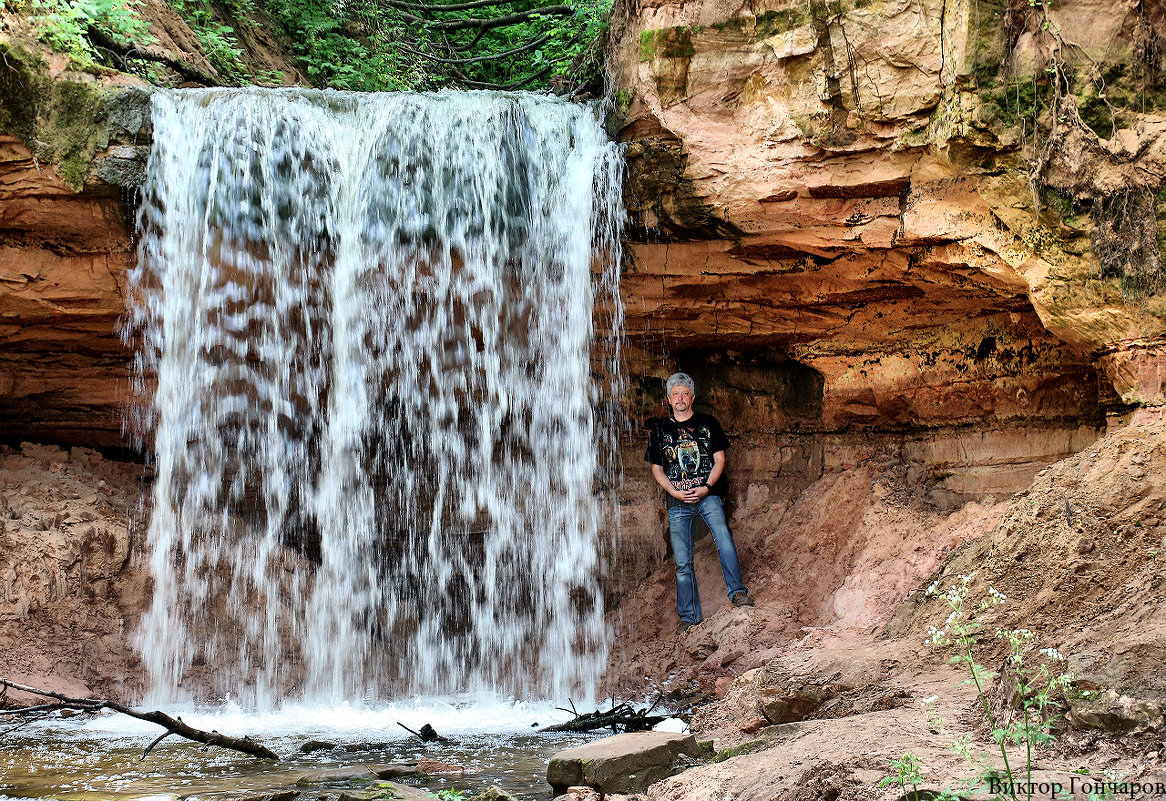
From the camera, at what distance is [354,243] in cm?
642

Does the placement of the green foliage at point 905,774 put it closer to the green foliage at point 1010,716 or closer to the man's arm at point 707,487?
the green foliage at point 1010,716

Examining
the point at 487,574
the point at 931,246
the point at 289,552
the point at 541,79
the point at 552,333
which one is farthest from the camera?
the point at 541,79

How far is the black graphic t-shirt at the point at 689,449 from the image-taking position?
23.4 feet

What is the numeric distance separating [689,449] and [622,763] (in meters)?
3.73

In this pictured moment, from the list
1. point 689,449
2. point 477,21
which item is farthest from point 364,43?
point 689,449

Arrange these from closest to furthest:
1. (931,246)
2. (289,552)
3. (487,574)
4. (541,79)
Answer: (931,246) < (289,552) < (487,574) < (541,79)

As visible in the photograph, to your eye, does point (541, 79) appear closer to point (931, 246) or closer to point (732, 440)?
point (732, 440)

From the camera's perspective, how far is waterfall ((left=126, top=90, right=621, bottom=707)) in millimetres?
6398

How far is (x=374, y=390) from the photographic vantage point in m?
7.25

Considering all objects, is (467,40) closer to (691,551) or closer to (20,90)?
(20,90)

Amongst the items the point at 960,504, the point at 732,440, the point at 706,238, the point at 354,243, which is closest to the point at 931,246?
the point at 706,238

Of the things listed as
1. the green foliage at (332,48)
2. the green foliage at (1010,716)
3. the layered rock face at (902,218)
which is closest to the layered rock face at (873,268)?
the layered rock face at (902,218)

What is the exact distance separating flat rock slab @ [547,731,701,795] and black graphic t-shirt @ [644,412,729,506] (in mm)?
3331

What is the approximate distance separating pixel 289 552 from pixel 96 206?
3165 millimetres
